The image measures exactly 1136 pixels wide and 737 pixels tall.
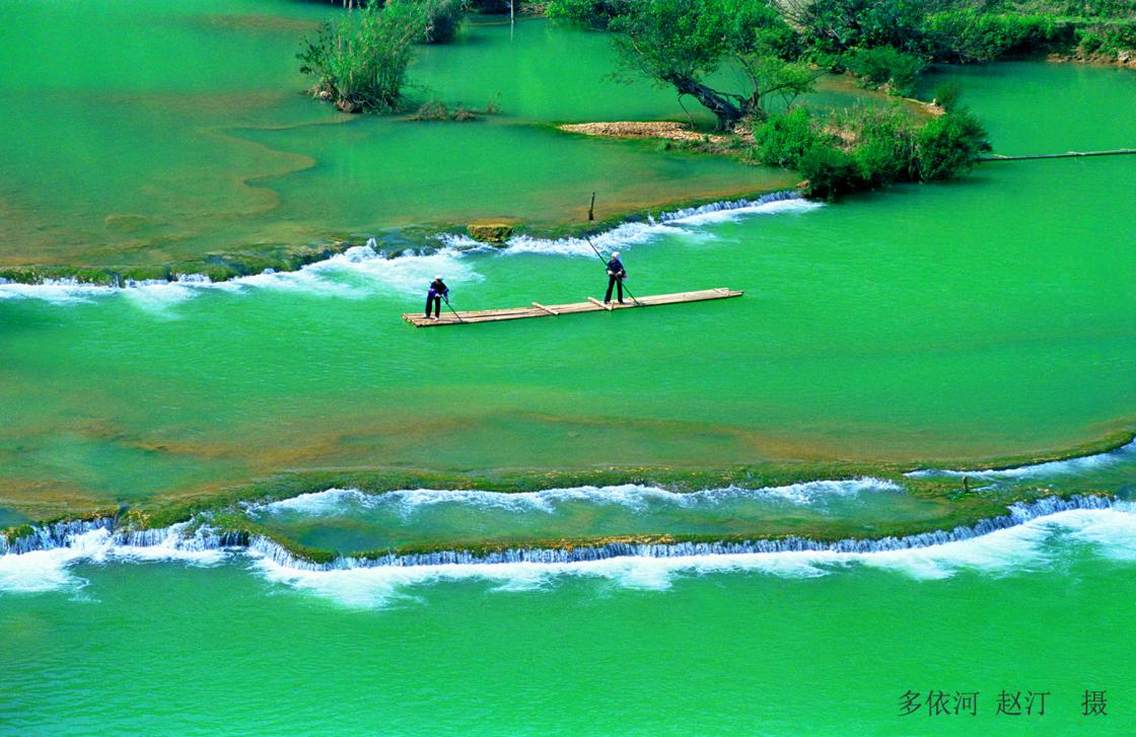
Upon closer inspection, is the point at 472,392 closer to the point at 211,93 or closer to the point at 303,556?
the point at 303,556

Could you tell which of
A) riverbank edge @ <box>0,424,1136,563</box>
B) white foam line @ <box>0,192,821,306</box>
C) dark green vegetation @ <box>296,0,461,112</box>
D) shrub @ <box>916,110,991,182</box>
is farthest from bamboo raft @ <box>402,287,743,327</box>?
dark green vegetation @ <box>296,0,461,112</box>

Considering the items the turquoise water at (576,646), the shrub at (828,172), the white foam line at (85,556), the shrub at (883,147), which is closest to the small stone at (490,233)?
the shrub at (828,172)

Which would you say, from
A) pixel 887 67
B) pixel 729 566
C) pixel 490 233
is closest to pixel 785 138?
pixel 490 233

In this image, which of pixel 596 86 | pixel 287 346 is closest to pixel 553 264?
pixel 287 346

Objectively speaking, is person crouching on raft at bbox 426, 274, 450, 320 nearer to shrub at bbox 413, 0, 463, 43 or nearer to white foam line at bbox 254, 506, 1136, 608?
white foam line at bbox 254, 506, 1136, 608

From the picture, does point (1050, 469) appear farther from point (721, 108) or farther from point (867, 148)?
point (721, 108)

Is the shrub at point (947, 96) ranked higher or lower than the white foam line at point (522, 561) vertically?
higher

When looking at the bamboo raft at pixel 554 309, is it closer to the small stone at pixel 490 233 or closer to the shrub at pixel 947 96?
the small stone at pixel 490 233
